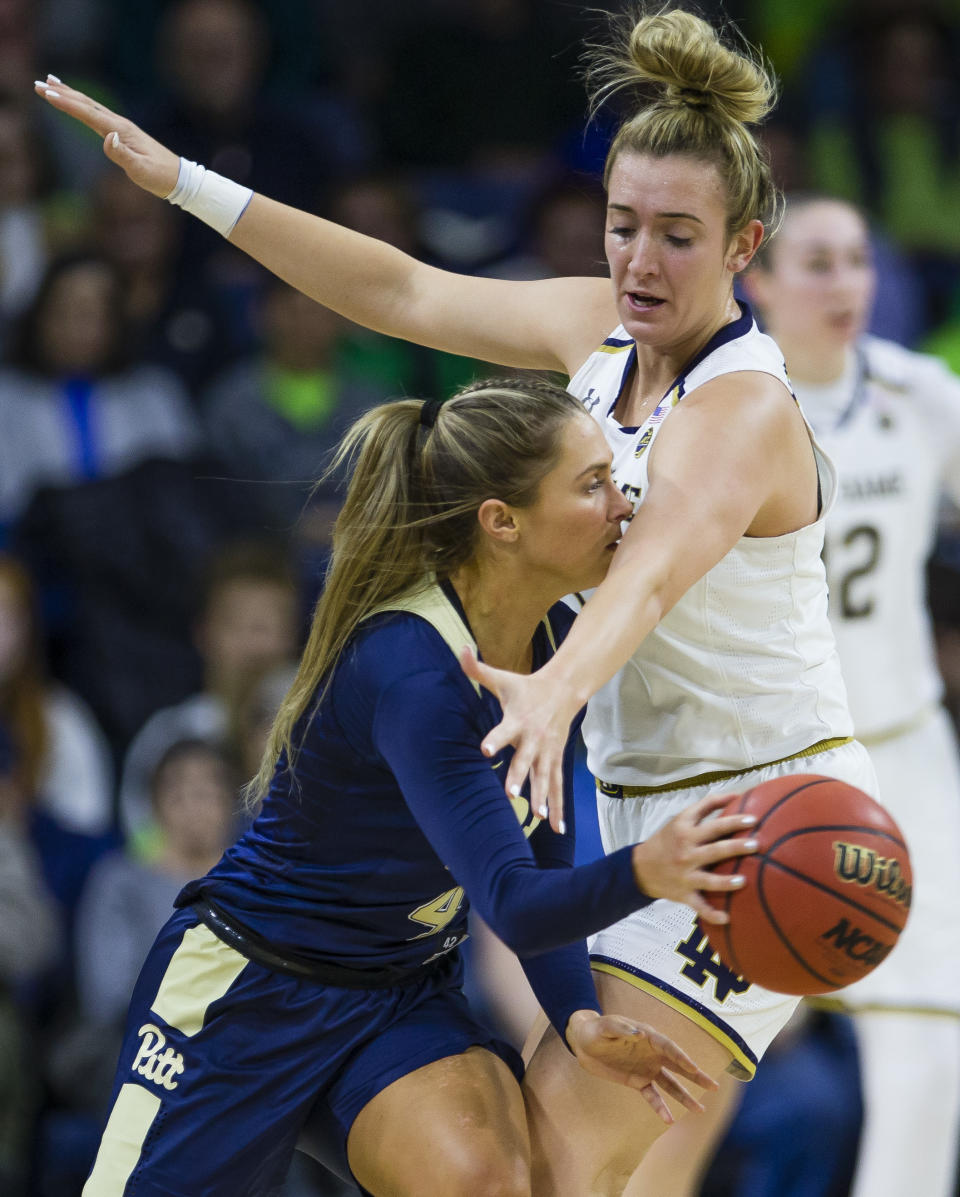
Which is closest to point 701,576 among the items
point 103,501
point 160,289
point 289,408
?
point 103,501

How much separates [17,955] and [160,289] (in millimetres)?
2690

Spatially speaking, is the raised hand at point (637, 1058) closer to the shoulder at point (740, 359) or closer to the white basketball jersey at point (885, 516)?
the shoulder at point (740, 359)

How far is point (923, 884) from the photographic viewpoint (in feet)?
15.6

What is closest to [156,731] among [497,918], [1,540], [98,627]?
[98,627]

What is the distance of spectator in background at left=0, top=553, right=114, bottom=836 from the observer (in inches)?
229

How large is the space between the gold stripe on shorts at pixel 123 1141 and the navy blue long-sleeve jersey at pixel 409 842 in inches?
12.6

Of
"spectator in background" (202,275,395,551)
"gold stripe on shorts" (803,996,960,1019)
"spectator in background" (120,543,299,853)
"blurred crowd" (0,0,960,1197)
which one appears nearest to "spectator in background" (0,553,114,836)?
"blurred crowd" (0,0,960,1197)

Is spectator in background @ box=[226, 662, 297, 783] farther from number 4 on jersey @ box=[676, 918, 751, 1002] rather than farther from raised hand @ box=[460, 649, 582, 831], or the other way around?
raised hand @ box=[460, 649, 582, 831]

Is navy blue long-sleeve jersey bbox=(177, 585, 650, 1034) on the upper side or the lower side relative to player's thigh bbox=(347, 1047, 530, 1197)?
upper

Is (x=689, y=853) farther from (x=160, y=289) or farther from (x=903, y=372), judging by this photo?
(x=160, y=289)

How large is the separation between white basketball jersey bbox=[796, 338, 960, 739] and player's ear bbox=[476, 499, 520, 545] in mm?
2034

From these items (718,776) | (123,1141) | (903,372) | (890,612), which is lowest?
(123,1141)

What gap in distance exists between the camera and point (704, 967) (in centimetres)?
310

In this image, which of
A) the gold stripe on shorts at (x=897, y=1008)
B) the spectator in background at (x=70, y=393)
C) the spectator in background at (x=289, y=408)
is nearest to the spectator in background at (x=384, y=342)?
the spectator in background at (x=289, y=408)
